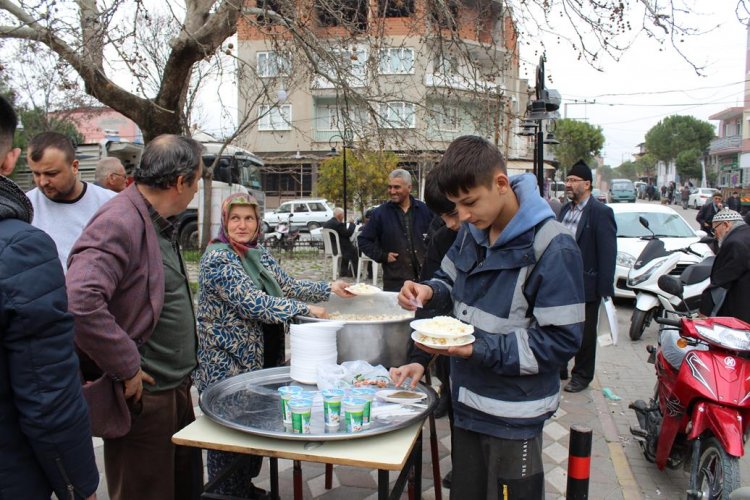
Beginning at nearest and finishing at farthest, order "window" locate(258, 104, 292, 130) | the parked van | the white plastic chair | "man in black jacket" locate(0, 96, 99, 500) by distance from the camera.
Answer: "man in black jacket" locate(0, 96, 99, 500), "window" locate(258, 104, 292, 130), the white plastic chair, the parked van

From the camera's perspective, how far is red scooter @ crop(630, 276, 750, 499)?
295cm

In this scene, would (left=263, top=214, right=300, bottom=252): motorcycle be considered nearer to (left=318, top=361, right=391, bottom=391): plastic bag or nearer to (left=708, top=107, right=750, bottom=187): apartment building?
(left=318, top=361, right=391, bottom=391): plastic bag

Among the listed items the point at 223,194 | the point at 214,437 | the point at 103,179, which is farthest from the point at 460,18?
the point at 223,194

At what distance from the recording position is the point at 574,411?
506 centimetres

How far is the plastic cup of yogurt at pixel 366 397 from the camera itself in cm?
202

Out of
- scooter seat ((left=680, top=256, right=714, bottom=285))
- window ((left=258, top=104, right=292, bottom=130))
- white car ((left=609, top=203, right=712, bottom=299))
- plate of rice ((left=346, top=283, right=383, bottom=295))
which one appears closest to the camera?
plate of rice ((left=346, top=283, right=383, bottom=295))

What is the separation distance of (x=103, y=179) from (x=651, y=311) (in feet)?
22.6

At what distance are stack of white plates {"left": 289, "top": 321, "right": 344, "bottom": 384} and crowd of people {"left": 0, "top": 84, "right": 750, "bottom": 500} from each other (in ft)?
0.93

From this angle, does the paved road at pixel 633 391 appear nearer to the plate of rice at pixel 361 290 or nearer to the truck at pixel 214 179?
the plate of rice at pixel 361 290

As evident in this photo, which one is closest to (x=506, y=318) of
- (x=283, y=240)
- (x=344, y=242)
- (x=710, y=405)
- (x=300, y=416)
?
(x=300, y=416)

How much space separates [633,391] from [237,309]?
460cm

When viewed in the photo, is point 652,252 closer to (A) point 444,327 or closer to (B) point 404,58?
(B) point 404,58

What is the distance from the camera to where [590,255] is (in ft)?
17.5


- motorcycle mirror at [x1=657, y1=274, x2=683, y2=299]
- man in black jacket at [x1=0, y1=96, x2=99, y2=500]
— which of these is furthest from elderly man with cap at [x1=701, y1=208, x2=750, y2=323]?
man in black jacket at [x1=0, y1=96, x2=99, y2=500]
